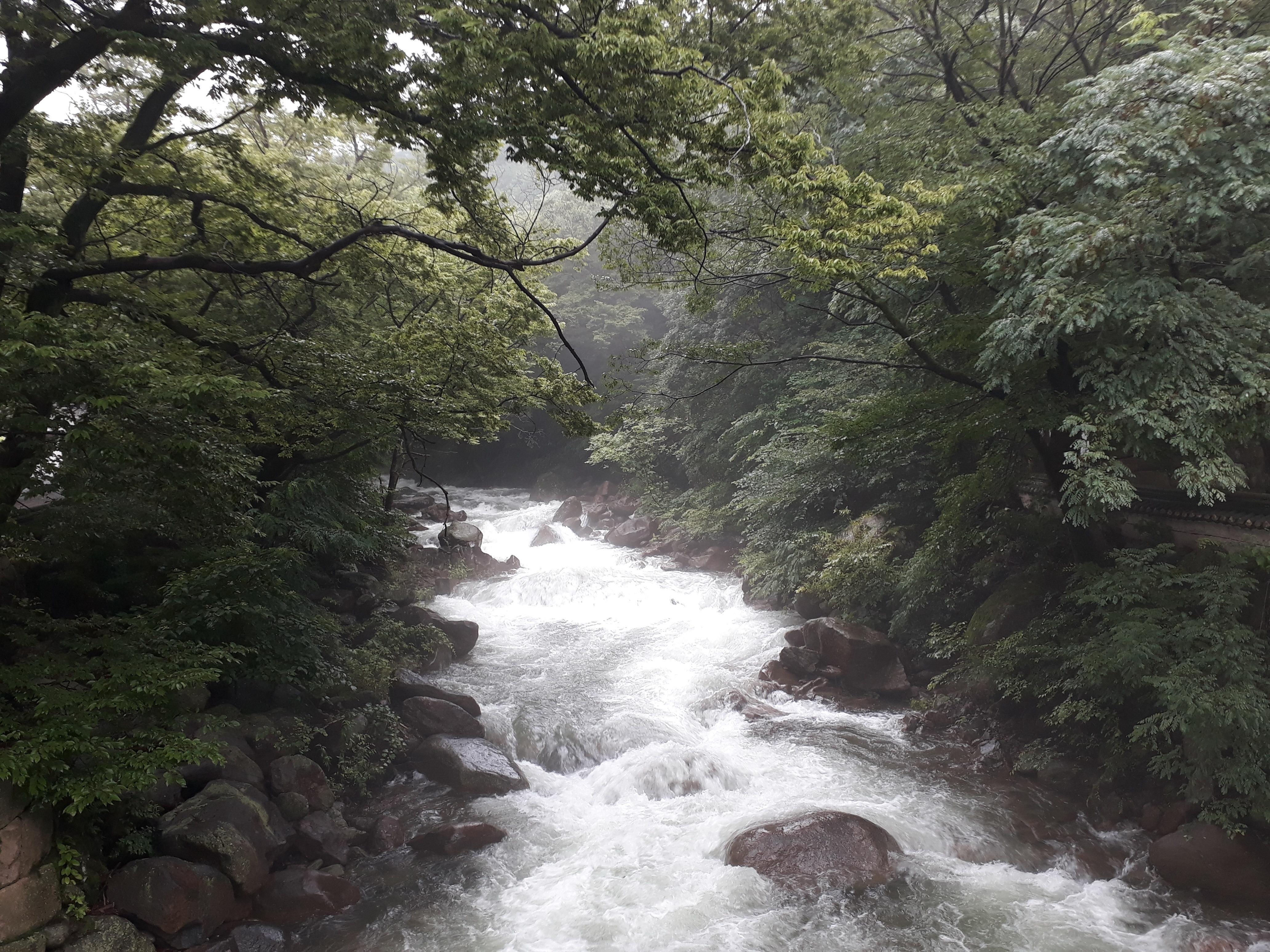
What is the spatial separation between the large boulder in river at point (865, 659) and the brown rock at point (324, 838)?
7.26 meters

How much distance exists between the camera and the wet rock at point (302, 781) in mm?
7352

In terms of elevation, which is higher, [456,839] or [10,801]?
[10,801]

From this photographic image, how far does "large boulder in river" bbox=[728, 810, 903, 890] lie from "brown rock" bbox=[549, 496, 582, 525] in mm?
17485

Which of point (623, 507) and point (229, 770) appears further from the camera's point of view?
point (623, 507)

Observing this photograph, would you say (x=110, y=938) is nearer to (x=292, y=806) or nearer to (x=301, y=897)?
(x=301, y=897)

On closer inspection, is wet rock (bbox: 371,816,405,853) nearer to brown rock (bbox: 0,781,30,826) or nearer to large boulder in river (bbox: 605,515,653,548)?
brown rock (bbox: 0,781,30,826)

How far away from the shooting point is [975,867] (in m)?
7.03

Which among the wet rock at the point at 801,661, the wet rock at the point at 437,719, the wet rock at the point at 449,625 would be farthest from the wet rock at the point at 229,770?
the wet rock at the point at 801,661

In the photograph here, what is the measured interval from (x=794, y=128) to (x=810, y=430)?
434 centimetres

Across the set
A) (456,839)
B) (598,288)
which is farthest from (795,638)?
(598,288)

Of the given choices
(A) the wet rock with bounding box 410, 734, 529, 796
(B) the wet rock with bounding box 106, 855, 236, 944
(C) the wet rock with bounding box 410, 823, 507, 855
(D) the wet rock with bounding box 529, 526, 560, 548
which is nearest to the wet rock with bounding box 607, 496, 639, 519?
(D) the wet rock with bounding box 529, 526, 560, 548

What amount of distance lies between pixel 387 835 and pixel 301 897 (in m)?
1.17

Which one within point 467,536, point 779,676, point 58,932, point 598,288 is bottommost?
point 58,932

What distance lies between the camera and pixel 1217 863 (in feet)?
21.0
